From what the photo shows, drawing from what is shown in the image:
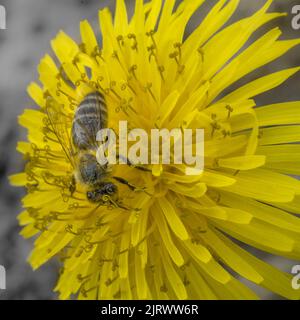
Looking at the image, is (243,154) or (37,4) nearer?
(243,154)

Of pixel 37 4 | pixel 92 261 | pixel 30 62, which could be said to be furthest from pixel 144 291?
pixel 37 4

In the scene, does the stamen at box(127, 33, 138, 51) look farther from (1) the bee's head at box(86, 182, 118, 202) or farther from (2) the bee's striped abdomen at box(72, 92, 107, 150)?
(1) the bee's head at box(86, 182, 118, 202)

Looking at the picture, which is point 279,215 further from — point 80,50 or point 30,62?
point 30,62

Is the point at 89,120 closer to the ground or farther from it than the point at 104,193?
farther from it

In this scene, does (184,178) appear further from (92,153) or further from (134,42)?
(134,42)

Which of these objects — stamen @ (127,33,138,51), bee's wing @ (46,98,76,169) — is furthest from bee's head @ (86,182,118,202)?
stamen @ (127,33,138,51)

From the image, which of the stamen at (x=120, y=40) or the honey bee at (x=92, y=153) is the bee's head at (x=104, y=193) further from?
the stamen at (x=120, y=40)

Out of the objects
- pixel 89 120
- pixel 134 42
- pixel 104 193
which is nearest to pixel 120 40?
pixel 134 42
